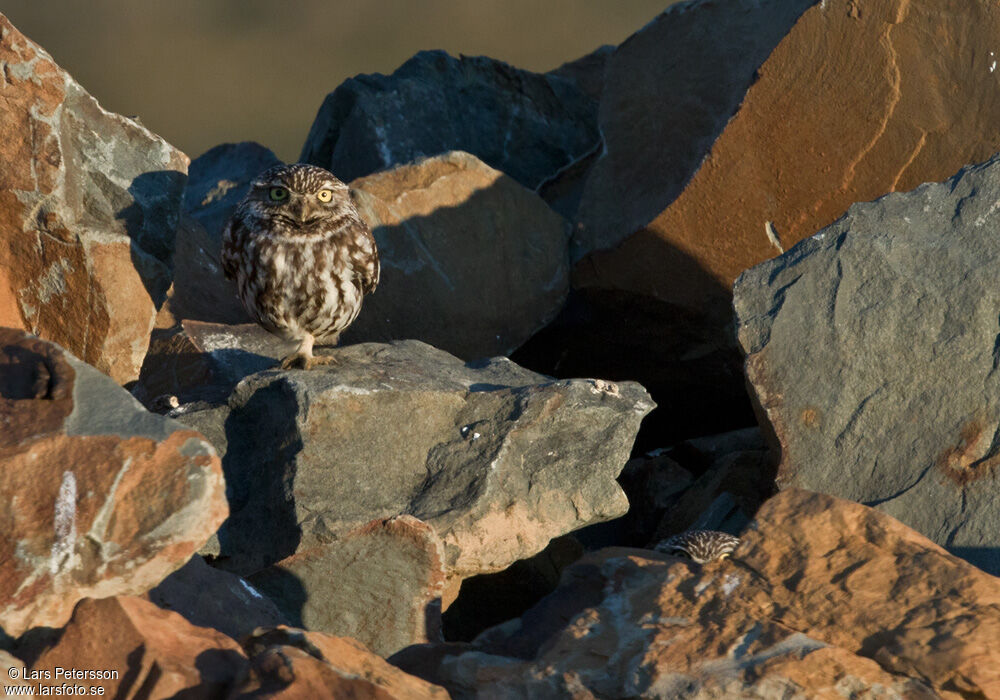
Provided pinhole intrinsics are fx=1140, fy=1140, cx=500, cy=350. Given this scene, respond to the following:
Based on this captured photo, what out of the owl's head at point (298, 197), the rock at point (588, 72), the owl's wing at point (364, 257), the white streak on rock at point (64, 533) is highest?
the rock at point (588, 72)

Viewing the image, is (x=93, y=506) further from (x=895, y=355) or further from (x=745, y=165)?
(x=745, y=165)

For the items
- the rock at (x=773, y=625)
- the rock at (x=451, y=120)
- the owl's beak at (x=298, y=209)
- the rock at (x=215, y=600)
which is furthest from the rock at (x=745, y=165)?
the rock at (x=215, y=600)

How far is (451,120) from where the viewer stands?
7543 millimetres

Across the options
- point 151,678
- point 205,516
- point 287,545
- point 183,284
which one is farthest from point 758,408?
point 183,284

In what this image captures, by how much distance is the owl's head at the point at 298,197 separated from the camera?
191 inches

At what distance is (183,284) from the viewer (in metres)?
6.22

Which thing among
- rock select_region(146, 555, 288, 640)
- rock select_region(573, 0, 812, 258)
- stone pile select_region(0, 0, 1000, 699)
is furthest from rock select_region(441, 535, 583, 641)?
rock select_region(573, 0, 812, 258)

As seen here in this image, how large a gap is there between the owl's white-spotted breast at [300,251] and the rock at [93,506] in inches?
71.3

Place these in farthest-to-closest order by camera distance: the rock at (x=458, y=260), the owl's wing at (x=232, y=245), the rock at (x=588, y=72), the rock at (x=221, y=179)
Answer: the rock at (x=588, y=72), the rock at (x=221, y=179), the rock at (x=458, y=260), the owl's wing at (x=232, y=245)

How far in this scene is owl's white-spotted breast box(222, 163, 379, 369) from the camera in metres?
4.89

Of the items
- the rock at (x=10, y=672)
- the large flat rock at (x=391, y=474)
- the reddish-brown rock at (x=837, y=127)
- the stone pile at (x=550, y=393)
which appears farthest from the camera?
the reddish-brown rock at (x=837, y=127)

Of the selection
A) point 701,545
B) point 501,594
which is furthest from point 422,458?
point 701,545

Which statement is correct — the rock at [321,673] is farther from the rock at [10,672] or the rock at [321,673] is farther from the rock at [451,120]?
the rock at [451,120]

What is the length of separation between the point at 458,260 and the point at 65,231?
2.02 metres
